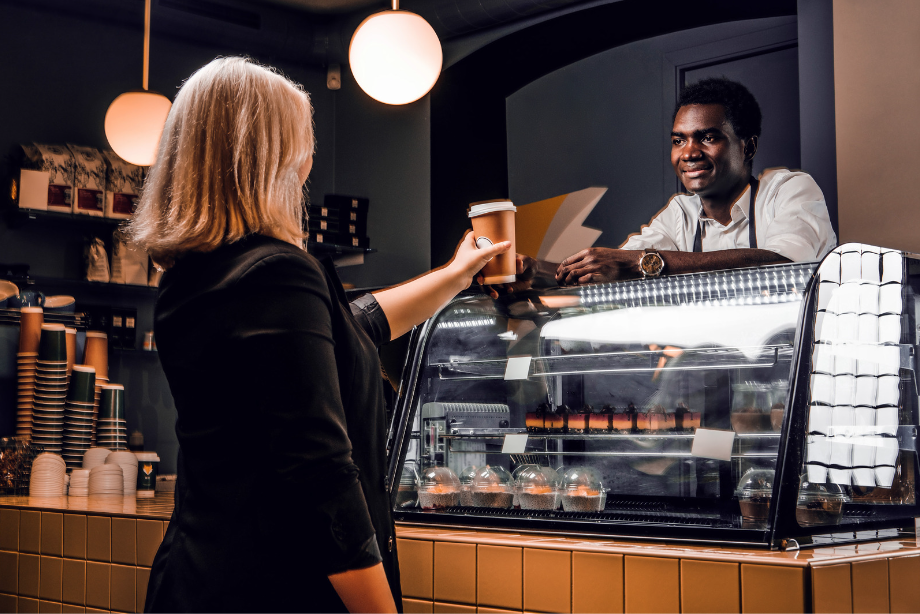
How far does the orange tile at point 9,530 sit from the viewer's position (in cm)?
300

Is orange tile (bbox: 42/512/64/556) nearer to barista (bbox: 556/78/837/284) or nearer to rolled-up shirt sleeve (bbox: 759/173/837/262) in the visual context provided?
barista (bbox: 556/78/837/284)

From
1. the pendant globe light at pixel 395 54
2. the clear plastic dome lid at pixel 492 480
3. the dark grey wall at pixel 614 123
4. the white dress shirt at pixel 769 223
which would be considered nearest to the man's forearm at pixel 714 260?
the white dress shirt at pixel 769 223

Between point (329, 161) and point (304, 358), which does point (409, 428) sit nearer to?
point (304, 358)

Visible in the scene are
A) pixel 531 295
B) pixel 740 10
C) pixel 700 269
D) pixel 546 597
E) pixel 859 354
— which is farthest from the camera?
pixel 740 10

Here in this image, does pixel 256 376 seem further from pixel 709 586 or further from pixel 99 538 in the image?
pixel 99 538

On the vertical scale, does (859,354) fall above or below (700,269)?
below

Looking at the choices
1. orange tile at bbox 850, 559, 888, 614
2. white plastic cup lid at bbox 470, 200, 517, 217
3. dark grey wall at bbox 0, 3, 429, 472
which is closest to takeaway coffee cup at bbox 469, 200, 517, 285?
white plastic cup lid at bbox 470, 200, 517, 217

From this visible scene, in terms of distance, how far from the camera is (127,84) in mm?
5414

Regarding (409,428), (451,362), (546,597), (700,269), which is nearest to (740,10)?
(700,269)

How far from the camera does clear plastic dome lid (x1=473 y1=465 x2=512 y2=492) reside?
2408 millimetres

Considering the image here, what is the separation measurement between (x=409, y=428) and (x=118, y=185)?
3.39 meters

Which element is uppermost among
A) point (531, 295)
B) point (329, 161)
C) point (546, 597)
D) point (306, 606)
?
point (329, 161)

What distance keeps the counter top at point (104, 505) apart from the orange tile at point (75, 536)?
0.03 meters

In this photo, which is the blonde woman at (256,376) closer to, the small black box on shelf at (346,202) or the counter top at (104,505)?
the counter top at (104,505)
